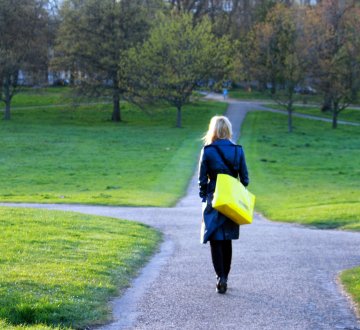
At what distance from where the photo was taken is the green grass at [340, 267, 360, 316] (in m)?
8.77

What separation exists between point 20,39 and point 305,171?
122 ft

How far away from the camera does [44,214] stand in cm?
1638

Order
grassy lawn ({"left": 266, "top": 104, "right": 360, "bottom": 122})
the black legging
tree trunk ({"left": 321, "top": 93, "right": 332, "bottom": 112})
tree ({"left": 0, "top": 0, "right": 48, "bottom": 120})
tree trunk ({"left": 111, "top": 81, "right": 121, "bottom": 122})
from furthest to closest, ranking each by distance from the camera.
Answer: grassy lawn ({"left": 266, "top": 104, "right": 360, "bottom": 122}) < tree trunk ({"left": 321, "top": 93, "right": 332, "bottom": 112}) < tree trunk ({"left": 111, "top": 81, "right": 121, "bottom": 122}) < tree ({"left": 0, "top": 0, "right": 48, "bottom": 120}) < the black legging

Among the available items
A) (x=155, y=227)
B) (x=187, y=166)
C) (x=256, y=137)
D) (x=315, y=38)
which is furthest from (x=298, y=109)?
(x=155, y=227)

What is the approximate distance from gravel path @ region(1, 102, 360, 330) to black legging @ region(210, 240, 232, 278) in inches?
9.6

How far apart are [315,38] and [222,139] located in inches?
2218

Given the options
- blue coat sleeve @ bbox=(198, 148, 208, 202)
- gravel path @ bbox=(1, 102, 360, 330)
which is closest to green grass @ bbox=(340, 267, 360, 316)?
gravel path @ bbox=(1, 102, 360, 330)

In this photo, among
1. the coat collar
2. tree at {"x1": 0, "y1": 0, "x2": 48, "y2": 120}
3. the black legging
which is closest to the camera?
the black legging

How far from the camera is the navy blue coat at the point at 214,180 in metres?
9.22

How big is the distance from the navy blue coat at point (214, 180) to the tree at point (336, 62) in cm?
5466

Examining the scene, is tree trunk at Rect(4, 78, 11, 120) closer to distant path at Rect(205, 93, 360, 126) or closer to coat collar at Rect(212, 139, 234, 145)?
distant path at Rect(205, 93, 360, 126)

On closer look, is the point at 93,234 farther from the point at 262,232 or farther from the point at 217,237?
the point at 217,237

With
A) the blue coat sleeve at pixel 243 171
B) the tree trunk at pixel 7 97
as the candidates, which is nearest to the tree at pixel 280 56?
the tree trunk at pixel 7 97

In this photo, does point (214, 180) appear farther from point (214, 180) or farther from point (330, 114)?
point (330, 114)
